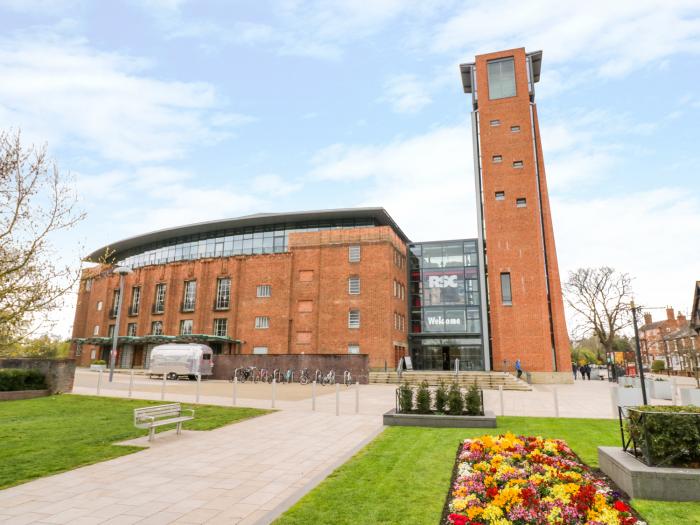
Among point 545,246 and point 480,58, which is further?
point 480,58

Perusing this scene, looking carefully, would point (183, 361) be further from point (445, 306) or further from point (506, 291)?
point (506, 291)

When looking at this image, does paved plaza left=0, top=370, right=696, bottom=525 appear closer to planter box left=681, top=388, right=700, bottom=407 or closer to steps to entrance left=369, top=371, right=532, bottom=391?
planter box left=681, top=388, right=700, bottom=407

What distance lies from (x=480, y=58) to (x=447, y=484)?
1677 inches

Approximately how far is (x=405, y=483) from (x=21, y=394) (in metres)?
19.0

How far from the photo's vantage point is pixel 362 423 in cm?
1251

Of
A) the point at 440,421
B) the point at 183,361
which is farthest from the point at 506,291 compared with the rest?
the point at 183,361

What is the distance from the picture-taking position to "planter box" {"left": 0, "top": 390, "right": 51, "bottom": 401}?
17391 mm

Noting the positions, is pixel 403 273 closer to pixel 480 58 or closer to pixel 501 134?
pixel 501 134

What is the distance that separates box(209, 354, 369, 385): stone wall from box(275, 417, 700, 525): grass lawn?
19383 mm

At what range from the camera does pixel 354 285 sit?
127 ft

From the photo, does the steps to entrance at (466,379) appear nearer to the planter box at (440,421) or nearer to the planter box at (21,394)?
the planter box at (440,421)

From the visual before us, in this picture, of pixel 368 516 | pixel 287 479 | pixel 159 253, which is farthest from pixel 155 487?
pixel 159 253

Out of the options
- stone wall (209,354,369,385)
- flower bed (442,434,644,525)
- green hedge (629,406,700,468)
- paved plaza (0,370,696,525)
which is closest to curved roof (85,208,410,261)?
stone wall (209,354,369,385)

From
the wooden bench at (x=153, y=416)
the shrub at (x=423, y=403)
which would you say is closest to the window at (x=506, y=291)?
the shrub at (x=423, y=403)
